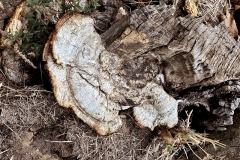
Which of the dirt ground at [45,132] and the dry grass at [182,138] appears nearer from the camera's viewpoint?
the dirt ground at [45,132]

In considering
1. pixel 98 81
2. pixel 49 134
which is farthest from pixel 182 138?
pixel 49 134

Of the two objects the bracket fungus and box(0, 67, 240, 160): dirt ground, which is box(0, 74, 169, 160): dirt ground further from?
the bracket fungus

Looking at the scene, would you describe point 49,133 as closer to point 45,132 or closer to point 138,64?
point 45,132

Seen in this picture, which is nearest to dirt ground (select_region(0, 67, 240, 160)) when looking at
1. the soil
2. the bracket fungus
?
the soil

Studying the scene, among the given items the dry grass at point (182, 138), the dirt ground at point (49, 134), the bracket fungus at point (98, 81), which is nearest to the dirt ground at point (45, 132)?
the dirt ground at point (49, 134)

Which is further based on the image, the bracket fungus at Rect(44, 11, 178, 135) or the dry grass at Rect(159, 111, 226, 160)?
the dry grass at Rect(159, 111, 226, 160)

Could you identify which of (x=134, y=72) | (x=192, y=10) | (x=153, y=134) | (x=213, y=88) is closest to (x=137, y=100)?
(x=134, y=72)

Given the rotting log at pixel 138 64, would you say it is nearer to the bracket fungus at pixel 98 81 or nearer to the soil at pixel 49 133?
the bracket fungus at pixel 98 81

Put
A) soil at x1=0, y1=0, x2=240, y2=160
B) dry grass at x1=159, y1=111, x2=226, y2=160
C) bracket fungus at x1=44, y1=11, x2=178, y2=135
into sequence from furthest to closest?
dry grass at x1=159, y1=111, x2=226, y2=160
soil at x1=0, y1=0, x2=240, y2=160
bracket fungus at x1=44, y1=11, x2=178, y2=135
